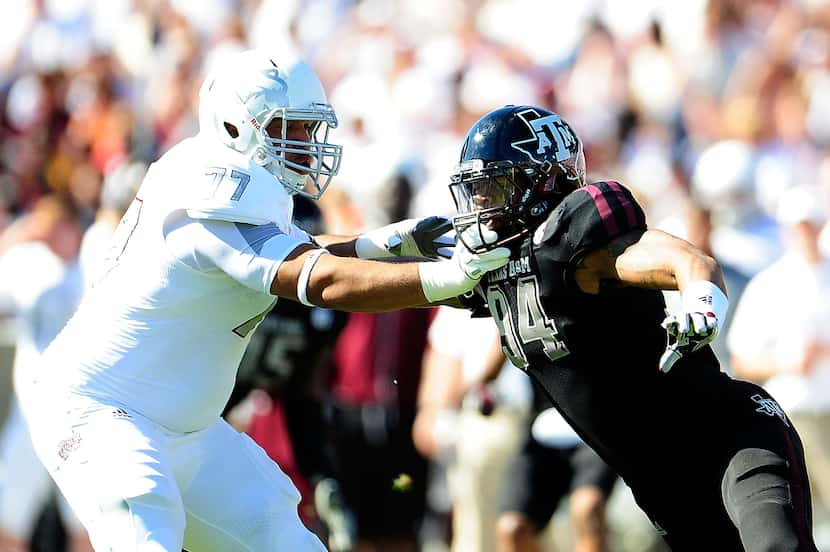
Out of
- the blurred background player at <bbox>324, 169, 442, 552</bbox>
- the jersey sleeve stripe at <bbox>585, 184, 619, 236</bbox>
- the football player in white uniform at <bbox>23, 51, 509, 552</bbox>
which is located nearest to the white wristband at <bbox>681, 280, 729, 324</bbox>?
the jersey sleeve stripe at <bbox>585, 184, 619, 236</bbox>

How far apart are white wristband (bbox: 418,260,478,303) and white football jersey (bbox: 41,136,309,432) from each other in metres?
0.42

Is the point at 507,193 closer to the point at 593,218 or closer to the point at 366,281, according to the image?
the point at 593,218

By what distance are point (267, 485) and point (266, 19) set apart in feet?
20.5

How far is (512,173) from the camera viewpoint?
4.22 metres

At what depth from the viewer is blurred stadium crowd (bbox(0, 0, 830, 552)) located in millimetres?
6793

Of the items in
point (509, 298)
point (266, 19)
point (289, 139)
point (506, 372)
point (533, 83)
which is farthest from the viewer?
point (266, 19)

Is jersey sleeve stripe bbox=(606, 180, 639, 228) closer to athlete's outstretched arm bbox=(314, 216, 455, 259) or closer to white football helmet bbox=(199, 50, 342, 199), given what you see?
athlete's outstretched arm bbox=(314, 216, 455, 259)

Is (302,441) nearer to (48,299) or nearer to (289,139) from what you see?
(48,299)

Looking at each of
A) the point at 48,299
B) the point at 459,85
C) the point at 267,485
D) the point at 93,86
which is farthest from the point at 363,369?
the point at 93,86

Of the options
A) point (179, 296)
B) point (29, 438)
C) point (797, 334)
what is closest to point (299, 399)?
point (29, 438)

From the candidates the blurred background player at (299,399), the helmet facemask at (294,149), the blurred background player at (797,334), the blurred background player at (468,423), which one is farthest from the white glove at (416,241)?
the blurred background player at (797,334)

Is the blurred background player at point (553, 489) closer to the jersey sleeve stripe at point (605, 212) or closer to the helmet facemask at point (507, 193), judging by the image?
the helmet facemask at point (507, 193)

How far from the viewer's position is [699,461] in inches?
161

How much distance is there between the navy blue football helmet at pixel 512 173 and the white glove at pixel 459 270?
266 mm
